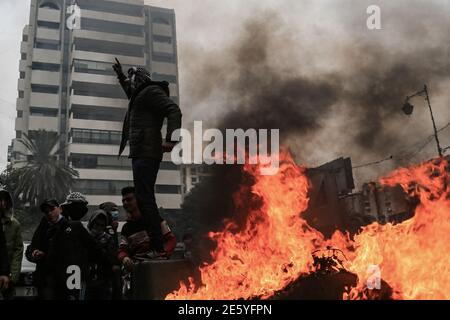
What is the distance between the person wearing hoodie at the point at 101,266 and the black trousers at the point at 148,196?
779 mm

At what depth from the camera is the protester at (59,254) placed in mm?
3641

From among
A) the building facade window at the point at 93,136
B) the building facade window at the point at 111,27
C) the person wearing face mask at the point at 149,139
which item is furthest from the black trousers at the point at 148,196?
the building facade window at the point at 111,27

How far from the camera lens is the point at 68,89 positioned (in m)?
59.0

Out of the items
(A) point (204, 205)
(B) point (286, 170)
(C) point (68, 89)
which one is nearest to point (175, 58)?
(C) point (68, 89)

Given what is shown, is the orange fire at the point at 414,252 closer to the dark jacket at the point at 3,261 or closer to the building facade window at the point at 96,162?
the dark jacket at the point at 3,261

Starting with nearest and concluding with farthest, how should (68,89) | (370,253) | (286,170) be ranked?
(370,253)
(286,170)
(68,89)

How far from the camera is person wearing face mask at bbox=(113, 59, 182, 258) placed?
137 inches

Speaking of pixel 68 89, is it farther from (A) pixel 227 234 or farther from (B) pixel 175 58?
(A) pixel 227 234

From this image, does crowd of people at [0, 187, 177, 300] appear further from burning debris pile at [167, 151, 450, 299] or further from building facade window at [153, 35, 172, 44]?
building facade window at [153, 35, 172, 44]

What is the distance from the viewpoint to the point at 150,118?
380cm

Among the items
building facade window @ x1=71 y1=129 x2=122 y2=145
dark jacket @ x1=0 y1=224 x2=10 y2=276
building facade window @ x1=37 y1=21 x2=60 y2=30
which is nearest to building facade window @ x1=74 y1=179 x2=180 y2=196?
building facade window @ x1=71 y1=129 x2=122 y2=145

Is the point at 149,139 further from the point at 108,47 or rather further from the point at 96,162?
the point at 108,47

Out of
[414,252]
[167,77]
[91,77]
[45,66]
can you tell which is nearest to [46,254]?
[414,252]

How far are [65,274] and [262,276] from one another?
74.1 inches
